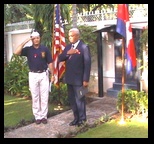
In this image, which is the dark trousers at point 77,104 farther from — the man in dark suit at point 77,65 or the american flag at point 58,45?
the american flag at point 58,45

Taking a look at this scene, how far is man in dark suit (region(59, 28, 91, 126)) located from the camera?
516cm

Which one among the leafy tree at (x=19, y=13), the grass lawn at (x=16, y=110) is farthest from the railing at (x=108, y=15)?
the leafy tree at (x=19, y=13)

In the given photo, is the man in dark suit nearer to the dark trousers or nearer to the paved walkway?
the dark trousers

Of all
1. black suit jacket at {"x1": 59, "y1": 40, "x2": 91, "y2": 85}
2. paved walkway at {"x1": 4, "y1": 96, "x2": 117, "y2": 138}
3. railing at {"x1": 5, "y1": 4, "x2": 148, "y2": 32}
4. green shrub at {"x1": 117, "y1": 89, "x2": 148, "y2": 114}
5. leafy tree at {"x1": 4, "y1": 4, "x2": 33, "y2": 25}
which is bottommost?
paved walkway at {"x1": 4, "y1": 96, "x2": 117, "y2": 138}

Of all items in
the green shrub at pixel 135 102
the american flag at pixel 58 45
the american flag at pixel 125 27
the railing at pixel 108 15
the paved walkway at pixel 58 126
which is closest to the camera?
the paved walkway at pixel 58 126

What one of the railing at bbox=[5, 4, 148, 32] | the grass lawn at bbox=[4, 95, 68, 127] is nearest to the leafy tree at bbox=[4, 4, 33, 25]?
the railing at bbox=[5, 4, 148, 32]

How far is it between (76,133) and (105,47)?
172 inches

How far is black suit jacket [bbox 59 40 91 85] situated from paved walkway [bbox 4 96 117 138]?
3.21 feet

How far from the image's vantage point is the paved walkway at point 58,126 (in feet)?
16.8

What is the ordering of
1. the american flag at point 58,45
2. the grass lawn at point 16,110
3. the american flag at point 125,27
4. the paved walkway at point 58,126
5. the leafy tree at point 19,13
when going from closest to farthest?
the paved walkway at point 58,126
the american flag at point 125,27
the grass lawn at point 16,110
the american flag at point 58,45
the leafy tree at point 19,13

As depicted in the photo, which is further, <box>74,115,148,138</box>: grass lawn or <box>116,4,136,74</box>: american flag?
<box>116,4,136,74</box>: american flag

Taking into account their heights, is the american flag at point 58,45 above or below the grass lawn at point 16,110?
above
